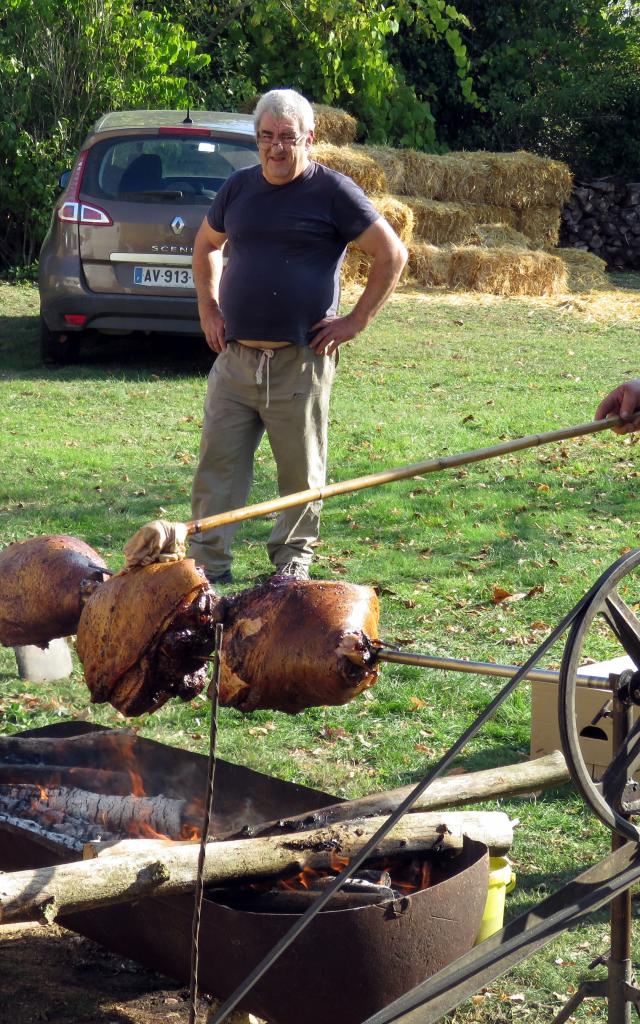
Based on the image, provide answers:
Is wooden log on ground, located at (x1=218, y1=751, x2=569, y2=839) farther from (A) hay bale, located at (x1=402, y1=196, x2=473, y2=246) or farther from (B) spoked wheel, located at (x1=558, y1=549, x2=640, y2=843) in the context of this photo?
(A) hay bale, located at (x1=402, y1=196, x2=473, y2=246)

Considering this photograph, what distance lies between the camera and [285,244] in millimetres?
5348

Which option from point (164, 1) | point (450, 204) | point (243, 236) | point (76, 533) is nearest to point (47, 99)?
point (164, 1)

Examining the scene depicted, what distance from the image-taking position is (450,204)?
18016 mm

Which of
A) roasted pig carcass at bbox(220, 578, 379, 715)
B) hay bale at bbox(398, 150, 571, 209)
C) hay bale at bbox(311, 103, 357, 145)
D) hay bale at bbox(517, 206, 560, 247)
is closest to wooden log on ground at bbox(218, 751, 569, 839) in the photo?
roasted pig carcass at bbox(220, 578, 379, 715)

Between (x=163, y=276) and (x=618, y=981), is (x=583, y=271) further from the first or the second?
(x=618, y=981)

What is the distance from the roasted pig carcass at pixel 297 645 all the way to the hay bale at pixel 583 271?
49.5 ft

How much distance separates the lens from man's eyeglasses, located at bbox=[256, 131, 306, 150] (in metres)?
5.11

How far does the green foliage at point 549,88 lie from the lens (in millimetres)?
22547

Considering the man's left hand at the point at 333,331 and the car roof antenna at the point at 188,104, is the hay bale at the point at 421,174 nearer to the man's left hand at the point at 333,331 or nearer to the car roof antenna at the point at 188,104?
the car roof antenna at the point at 188,104

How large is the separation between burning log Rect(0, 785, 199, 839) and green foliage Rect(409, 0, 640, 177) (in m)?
20.5

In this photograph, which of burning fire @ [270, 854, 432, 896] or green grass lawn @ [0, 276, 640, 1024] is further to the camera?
green grass lawn @ [0, 276, 640, 1024]

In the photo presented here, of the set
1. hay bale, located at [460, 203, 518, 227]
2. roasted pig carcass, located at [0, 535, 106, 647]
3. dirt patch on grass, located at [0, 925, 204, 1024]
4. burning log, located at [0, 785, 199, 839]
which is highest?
hay bale, located at [460, 203, 518, 227]

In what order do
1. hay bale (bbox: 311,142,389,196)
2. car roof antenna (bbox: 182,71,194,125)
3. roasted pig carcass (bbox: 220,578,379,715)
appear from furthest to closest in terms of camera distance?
hay bale (bbox: 311,142,389,196) → car roof antenna (bbox: 182,71,194,125) → roasted pig carcass (bbox: 220,578,379,715)

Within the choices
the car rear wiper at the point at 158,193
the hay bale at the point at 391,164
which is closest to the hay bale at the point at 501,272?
the hay bale at the point at 391,164
